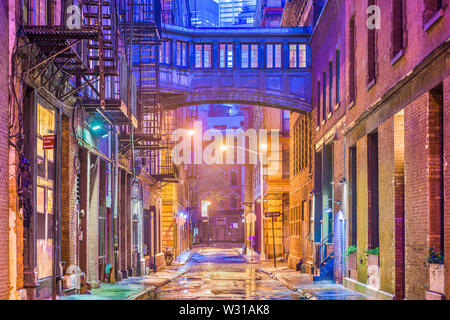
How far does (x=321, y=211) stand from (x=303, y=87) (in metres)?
7.85

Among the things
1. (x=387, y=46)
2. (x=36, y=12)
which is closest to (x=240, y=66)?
(x=387, y=46)

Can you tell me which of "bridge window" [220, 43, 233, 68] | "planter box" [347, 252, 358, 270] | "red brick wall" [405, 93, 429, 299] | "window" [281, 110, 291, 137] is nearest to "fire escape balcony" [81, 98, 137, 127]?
"red brick wall" [405, 93, 429, 299]

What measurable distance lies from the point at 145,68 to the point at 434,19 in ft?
74.6

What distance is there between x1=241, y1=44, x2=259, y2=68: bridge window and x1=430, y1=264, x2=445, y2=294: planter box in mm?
24437

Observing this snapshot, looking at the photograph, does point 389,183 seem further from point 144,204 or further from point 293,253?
point 293,253

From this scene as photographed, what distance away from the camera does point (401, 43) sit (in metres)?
17.0

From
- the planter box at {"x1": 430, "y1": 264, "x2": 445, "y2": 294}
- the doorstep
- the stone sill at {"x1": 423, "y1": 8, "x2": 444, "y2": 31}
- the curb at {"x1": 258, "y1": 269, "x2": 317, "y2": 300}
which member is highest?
the stone sill at {"x1": 423, "y1": 8, "x2": 444, "y2": 31}

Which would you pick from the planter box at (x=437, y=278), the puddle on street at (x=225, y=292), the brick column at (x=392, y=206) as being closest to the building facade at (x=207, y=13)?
the puddle on street at (x=225, y=292)

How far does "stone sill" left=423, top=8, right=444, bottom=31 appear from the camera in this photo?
12.9 metres

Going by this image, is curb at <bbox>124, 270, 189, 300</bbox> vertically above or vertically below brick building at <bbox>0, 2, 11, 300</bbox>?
below

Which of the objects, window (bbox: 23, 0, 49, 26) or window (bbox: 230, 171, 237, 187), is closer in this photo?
window (bbox: 23, 0, 49, 26)

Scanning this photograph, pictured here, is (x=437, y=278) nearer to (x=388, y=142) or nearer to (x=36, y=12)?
(x=388, y=142)

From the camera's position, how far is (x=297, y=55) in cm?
3634

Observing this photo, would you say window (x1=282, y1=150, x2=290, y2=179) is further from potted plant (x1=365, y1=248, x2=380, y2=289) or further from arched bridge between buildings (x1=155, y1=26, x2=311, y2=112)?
potted plant (x1=365, y1=248, x2=380, y2=289)
